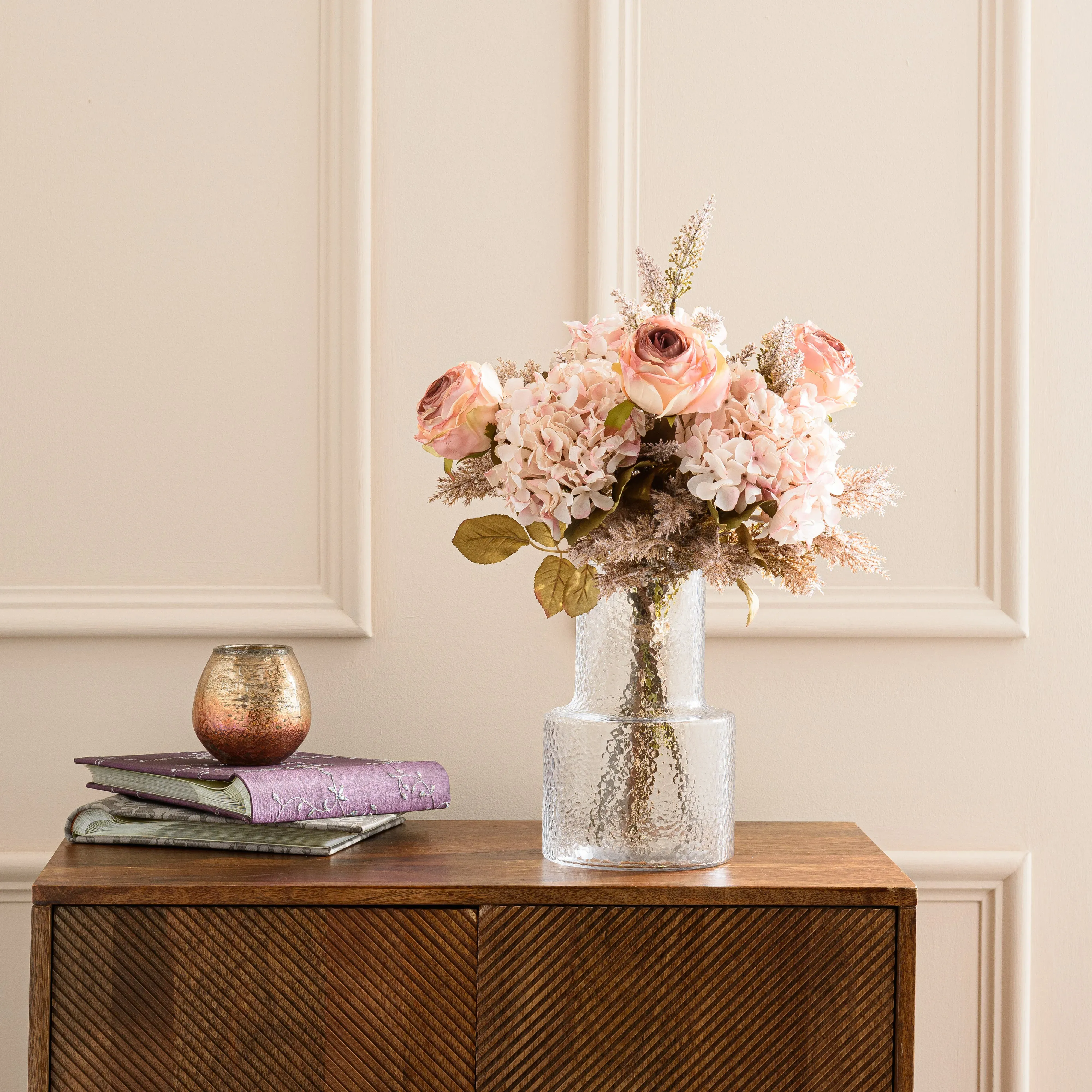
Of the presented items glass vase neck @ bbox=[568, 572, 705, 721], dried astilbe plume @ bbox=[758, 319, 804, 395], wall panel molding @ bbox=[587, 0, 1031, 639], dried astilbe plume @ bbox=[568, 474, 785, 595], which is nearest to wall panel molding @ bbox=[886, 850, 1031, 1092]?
wall panel molding @ bbox=[587, 0, 1031, 639]

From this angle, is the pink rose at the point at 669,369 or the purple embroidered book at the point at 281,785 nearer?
the pink rose at the point at 669,369

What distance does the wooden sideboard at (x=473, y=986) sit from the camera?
1125 mm

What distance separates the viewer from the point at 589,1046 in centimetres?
114

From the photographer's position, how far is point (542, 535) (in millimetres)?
1190

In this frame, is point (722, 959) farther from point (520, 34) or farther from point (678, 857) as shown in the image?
point (520, 34)

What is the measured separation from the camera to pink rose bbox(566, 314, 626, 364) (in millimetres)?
1154

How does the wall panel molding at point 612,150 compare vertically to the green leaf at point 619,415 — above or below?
above

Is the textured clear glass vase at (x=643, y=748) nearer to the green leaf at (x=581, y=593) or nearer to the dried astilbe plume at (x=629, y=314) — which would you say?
the green leaf at (x=581, y=593)

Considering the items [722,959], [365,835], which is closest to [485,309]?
[365,835]

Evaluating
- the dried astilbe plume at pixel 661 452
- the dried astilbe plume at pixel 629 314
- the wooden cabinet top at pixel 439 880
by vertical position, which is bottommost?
the wooden cabinet top at pixel 439 880

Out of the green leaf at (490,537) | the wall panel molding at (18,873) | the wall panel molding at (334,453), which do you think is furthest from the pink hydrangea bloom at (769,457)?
the wall panel molding at (18,873)

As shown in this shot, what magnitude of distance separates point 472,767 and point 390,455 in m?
0.46

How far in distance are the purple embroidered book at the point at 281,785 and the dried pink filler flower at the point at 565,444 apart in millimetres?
409

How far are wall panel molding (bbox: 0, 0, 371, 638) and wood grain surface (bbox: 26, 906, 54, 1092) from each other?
1.71 feet
